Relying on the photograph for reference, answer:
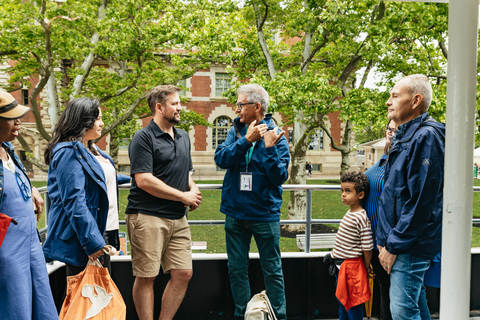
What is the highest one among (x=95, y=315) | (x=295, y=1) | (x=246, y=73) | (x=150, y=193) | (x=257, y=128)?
(x=295, y=1)

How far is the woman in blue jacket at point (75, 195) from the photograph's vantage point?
108 inches

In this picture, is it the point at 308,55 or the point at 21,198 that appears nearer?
the point at 21,198

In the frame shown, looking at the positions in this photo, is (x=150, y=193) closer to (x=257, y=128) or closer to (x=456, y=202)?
(x=257, y=128)

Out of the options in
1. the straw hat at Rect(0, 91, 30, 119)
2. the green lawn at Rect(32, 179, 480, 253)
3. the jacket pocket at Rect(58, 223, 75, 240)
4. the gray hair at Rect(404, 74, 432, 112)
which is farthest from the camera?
the green lawn at Rect(32, 179, 480, 253)

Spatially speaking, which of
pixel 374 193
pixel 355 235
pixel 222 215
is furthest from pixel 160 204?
pixel 222 215

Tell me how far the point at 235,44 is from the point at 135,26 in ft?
10.8

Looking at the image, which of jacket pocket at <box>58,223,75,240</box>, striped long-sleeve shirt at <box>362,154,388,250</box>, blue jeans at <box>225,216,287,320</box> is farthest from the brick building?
jacket pocket at <box>58,223,75,240</box>

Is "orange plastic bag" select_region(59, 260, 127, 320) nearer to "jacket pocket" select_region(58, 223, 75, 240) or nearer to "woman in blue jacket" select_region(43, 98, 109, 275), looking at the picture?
"woman in blue jacket" select_region(43, 98, 109, 275)

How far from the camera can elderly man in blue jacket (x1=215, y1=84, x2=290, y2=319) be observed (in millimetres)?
3404

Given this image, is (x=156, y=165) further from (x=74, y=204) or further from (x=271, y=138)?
(x=271, y=138)

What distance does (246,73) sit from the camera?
16516 millimetres

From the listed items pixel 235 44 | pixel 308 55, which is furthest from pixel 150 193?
pixel 308 55

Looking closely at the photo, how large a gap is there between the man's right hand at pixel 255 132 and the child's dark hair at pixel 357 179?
0.72m

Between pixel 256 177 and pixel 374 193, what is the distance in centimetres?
95
